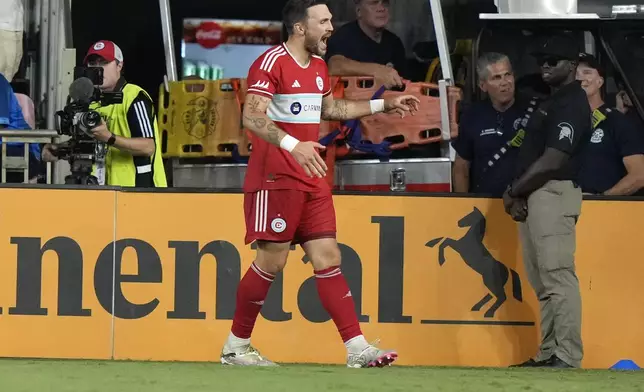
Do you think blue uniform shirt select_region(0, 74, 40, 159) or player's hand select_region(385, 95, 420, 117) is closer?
player's hand select_region(385, 95, 420, 117)

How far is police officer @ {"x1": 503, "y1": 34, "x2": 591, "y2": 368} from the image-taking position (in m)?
9.09

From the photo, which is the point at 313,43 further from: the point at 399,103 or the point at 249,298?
the point at 249,298

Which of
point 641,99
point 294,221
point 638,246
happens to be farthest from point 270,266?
point 641,99

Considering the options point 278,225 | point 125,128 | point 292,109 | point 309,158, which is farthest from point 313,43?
point 125,128

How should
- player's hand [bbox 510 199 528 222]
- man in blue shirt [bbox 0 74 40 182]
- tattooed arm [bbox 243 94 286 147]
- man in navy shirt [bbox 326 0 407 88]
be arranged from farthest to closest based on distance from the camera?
man in navy shirt [bbox 326 0 407 88] < man in blue shirt [bbox 0 74 40 182] < player's hand [bbox 510 199 528 222] < tattooed arm [bbox 243 94 286 147]

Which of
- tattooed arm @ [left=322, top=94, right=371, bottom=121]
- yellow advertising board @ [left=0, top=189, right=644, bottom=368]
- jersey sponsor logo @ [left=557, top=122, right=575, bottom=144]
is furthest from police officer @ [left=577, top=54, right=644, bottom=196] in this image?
tattooed arm @ [left=322, top=94, right=371, bottom=121]

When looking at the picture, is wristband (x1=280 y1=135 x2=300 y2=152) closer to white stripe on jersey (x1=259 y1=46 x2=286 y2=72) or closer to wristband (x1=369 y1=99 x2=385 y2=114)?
white stripe on jersey (x1=259 y1=46 x2=286 y2=72)

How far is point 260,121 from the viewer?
7.98 m

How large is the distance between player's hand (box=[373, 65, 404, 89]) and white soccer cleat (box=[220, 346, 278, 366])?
10.0ft

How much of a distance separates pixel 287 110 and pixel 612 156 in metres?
2.89

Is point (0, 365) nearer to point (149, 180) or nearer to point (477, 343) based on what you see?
point (149, 180)

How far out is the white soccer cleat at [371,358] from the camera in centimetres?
800

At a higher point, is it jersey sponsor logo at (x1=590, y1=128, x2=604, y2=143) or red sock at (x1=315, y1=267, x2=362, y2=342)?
jersey sponsor logo at (x1=590, y1=128, x2=604, y2=143)

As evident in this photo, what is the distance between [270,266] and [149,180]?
6.47 feet
